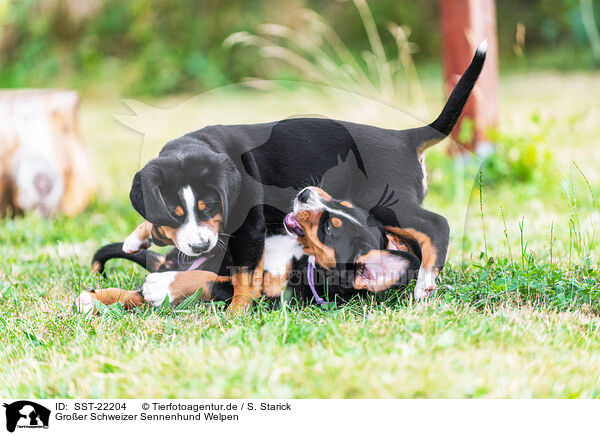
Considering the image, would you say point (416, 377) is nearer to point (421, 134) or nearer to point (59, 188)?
point (421, 134)

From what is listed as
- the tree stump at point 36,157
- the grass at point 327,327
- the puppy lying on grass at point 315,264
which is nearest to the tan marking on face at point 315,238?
the puppy lying on grass at point 315,264

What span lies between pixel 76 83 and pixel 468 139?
369 inches

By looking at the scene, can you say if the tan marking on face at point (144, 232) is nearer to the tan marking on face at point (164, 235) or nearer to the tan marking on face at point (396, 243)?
the tan marking on face at point (164, 235)

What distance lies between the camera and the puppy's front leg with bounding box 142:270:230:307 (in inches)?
125

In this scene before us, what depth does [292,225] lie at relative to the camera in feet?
10.4

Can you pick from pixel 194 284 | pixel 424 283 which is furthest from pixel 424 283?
pixel 194 284

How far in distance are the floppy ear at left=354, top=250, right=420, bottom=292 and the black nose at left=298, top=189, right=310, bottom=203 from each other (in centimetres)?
38

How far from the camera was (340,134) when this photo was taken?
3230 mm

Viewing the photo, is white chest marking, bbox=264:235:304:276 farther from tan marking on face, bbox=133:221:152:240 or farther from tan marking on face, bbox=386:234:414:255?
tan marking on face, bbox=133:221:152:240

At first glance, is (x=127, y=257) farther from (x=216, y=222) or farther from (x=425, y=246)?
(x=425, y=246)

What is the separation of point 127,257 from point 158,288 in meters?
0.54

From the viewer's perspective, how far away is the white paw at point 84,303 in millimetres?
3101
